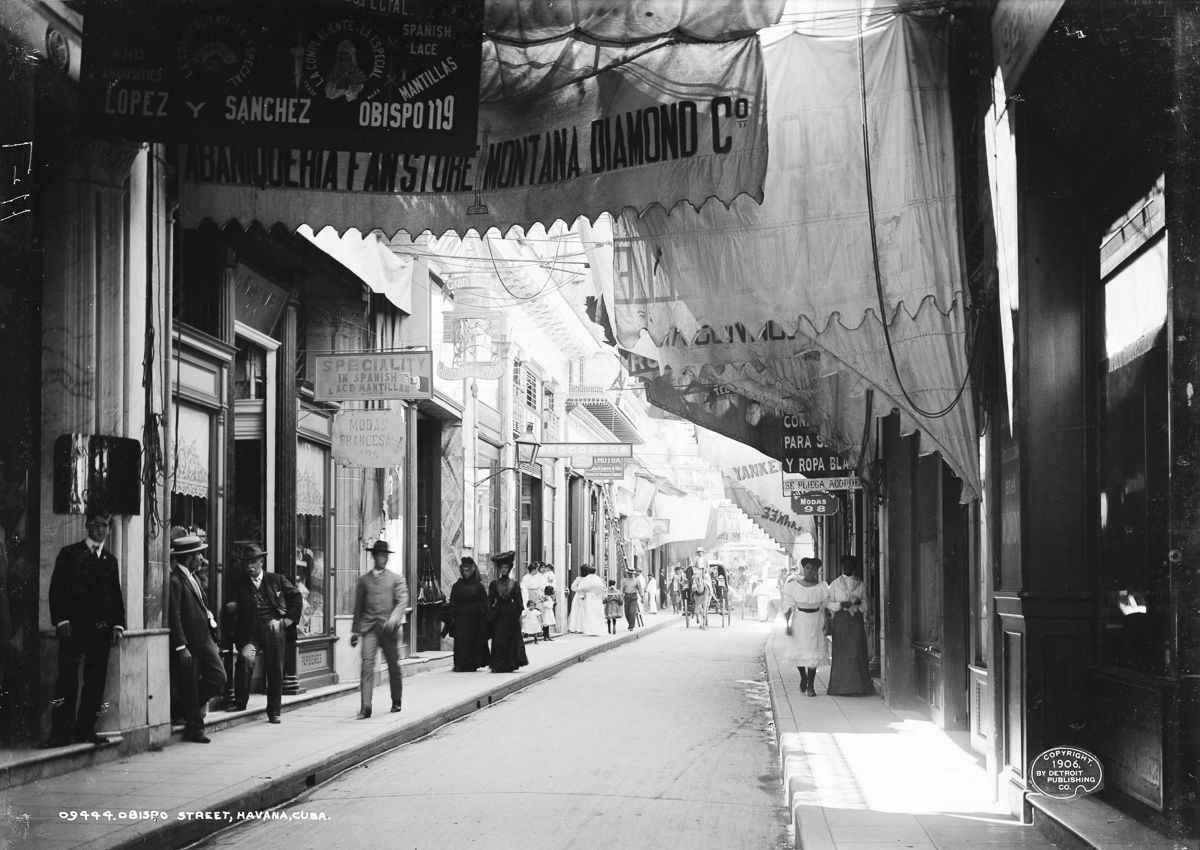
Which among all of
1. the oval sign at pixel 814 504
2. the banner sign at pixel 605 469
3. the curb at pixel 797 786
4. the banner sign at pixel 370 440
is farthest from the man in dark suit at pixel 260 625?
the banner sign at pixel 605 469

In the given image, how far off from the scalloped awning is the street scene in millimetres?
25

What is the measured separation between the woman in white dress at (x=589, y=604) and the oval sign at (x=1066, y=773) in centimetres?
2764

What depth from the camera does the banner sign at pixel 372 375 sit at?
17.2 meters

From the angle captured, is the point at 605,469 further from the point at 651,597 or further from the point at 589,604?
the point at 651,597

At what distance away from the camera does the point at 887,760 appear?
11062 mm

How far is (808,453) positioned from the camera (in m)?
19.6

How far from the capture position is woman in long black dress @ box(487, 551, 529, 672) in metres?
22.0

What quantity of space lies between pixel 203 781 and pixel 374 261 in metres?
10.1

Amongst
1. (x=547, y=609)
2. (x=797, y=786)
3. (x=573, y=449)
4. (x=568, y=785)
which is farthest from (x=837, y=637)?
(x=547, y=609)

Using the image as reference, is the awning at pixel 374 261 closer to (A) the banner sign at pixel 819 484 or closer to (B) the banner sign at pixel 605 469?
(A) the banner sign at pixel 819 484

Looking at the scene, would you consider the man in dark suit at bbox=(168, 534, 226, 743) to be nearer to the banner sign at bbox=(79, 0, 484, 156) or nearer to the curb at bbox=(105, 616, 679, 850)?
the curb at bbox=(105, 616, 679, 850)

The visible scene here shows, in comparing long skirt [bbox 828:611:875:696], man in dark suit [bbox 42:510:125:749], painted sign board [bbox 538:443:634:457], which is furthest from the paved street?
painted sign board [bbox 538:443:634:457]

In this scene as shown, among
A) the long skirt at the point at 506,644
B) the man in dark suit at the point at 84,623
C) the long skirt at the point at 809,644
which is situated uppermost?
the man in dark suit at the point at 84,623

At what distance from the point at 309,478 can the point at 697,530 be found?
39470 mm
